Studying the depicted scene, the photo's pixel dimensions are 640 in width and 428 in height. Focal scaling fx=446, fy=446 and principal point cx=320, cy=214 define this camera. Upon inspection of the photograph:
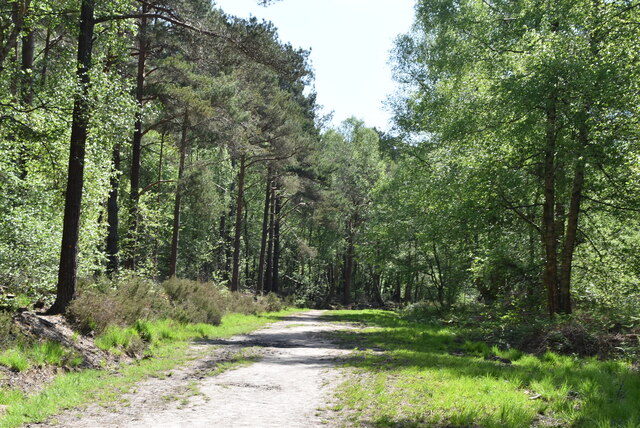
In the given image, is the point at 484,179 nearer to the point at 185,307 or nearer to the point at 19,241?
the point at 185,307

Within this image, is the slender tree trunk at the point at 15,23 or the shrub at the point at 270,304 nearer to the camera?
the slender tree trunk at the point at 15,23

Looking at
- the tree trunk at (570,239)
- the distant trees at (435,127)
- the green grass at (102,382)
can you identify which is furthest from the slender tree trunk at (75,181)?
the tree trunk at (570,239)

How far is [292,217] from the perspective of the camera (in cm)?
5456

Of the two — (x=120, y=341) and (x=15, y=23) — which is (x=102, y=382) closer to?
(x=120, y=341)

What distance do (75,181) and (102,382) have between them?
17.4ft

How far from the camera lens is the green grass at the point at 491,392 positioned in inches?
235

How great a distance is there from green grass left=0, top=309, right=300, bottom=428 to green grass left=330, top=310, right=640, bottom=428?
4105 mm

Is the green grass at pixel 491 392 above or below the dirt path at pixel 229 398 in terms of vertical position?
above

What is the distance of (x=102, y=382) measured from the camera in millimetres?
8172

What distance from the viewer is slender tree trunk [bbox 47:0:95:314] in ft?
35.0

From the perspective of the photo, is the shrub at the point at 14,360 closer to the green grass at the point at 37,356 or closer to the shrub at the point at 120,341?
the green grass at the point at 37,356

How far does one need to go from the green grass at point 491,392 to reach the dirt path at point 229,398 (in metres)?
0.69

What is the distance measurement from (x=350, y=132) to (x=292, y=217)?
13.7 metres

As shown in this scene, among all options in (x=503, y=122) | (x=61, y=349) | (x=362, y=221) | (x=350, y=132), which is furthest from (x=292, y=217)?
(x=61, y=349)
